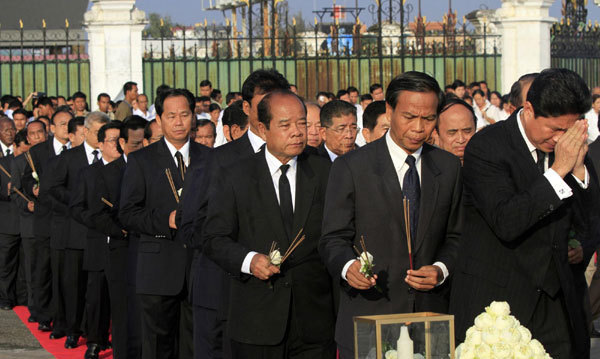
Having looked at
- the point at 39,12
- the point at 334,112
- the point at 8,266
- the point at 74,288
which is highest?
the point at 39,12

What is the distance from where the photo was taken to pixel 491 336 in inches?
133

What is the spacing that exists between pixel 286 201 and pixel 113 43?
15809 millimetres

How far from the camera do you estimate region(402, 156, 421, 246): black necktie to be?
16.4ft

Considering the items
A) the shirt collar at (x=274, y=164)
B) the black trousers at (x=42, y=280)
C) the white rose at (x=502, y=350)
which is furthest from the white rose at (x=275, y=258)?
the black trousers at (x=42, y=280)

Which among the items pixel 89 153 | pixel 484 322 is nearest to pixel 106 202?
pixel 89 153

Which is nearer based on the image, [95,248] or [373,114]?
[373,114]

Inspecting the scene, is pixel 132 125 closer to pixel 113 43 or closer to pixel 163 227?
pixel 163 227

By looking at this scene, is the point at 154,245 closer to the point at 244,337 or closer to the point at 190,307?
the point at 190,307

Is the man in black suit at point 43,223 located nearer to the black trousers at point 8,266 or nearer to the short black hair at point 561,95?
the black trousers at point 8,266

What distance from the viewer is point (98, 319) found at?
9891mm

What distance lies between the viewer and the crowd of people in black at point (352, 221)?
4.62 metres

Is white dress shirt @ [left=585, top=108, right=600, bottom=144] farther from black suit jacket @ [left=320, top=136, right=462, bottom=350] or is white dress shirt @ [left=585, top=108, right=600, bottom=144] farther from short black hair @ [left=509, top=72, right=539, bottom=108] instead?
black suit jacket @ [left=320, top=136, right=462, bottom=350]

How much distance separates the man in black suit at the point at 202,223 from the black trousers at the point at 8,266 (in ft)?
22.2

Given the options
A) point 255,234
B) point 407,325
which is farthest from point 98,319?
point 407,325
